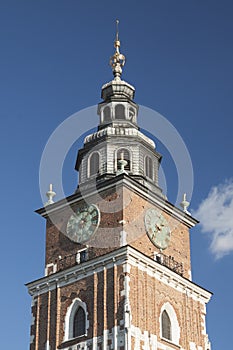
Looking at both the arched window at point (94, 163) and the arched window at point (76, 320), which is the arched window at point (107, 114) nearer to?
the arched window at point (94, 163)

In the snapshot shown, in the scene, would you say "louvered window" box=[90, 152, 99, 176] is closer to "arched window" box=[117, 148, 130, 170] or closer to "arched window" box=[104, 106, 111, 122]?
"arched window" box=[117, 148, 130, 170]

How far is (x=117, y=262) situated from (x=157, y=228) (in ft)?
14.5

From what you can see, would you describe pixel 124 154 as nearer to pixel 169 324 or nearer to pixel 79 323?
pixel 169 324

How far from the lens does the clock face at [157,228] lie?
160 feet

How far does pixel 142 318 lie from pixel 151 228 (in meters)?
5.90

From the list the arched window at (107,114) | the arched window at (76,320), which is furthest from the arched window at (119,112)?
the arched window at (76,320)

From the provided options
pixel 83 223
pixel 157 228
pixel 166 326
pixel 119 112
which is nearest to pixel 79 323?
pixel 166 326

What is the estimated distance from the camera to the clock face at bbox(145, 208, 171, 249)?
48688 millimetres

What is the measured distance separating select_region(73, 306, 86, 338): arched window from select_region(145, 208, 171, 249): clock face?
5618 millimetres

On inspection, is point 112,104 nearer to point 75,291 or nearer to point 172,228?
point 172,228

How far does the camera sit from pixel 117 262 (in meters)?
46.0

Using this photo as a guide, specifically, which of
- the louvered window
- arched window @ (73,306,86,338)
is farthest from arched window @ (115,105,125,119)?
arched window @ (73,306,86,338)

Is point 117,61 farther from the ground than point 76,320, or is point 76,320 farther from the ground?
point 117,61

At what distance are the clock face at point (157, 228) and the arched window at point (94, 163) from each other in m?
4.41
